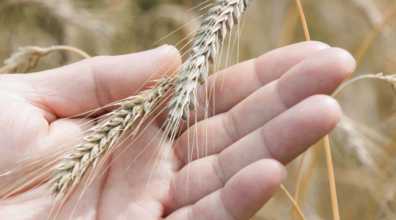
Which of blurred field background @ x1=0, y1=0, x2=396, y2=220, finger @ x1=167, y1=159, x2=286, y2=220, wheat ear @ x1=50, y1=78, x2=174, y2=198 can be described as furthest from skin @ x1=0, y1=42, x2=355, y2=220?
blurred field background @ x1=0, y1=0, x2=396, y2=220

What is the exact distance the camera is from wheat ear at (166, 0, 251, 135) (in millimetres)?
1329

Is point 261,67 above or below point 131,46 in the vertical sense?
below

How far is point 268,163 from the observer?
135cm

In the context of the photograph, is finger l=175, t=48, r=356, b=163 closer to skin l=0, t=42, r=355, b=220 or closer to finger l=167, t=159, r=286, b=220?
skin l=0, t=42, r=355, b=220

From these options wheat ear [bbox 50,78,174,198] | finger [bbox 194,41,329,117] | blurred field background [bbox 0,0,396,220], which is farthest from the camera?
blurred field background [bbox 0,0,396,220]

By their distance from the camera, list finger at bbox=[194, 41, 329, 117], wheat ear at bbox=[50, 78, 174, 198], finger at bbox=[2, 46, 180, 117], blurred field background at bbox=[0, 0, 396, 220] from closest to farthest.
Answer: wheat ear at bbox=[50, 78, 174, 198], finger at bbox=[194, 41, 329, 117], finger at bbox=[2, 46, 180, 117], blurred field background at bbox=[0, 0, 396, 220]

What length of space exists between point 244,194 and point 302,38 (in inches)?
87.1

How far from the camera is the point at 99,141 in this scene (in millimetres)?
1392

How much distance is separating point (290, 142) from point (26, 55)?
878mm

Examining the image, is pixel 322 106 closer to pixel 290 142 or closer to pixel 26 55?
pixel 290 142

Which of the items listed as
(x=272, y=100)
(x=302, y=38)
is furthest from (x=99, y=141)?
(x=302, y=38)

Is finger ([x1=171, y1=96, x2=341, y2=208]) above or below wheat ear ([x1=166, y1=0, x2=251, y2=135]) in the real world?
below

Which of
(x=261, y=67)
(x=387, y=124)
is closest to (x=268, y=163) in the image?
(x=261, y=67)

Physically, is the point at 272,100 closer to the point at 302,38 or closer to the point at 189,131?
the point at 189,131
